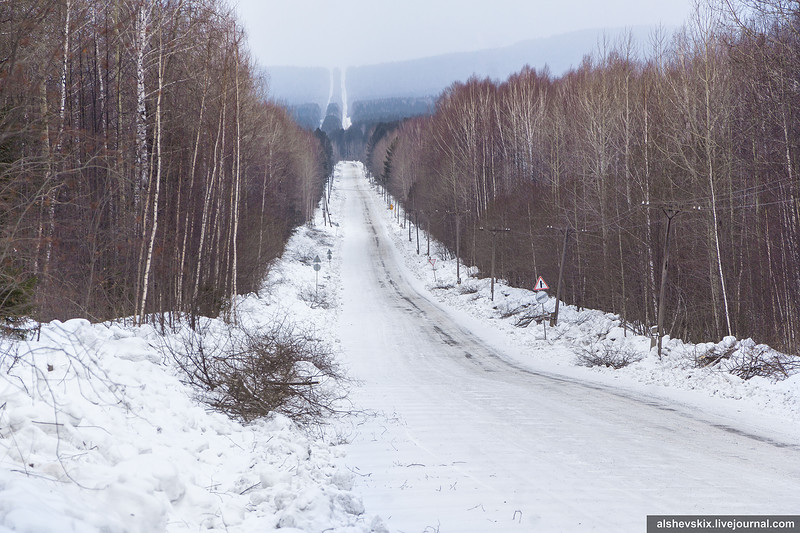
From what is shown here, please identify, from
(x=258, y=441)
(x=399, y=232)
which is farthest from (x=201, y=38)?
(x=399, y=232)

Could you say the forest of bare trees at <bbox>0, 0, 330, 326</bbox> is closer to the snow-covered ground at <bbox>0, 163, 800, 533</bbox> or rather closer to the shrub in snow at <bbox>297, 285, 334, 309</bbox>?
the snow-covered ground at <bbox>0, 163, 800, 533</bbox>

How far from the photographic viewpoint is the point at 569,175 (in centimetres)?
3675

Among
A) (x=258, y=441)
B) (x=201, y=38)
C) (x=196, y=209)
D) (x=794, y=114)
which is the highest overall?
(x=201, y=38)

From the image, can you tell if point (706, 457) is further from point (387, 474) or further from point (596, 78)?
point (596, 78)

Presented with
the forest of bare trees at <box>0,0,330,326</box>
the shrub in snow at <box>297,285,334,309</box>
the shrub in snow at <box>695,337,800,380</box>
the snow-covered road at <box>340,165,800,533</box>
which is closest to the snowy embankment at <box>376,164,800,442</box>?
the shrub in snow at <box>695,337,800,380</box>

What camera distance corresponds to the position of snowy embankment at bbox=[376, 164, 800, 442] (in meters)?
12.2

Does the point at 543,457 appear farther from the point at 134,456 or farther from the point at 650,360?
the point at 650,360

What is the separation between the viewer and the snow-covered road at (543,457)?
614 cm

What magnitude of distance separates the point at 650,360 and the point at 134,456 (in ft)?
55.0

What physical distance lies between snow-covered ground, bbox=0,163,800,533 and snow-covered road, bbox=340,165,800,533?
4cm

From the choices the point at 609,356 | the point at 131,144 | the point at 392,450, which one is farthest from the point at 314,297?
the point at 392,450

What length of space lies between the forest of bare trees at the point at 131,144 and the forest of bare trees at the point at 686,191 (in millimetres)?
16379

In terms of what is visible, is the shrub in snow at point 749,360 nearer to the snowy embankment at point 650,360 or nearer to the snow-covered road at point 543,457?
the snowy embankment at point 650,360

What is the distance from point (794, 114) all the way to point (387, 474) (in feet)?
62.6
